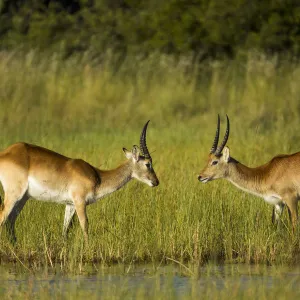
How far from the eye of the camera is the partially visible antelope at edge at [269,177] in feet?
33.5

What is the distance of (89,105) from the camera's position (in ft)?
57.2

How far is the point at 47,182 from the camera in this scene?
973cm

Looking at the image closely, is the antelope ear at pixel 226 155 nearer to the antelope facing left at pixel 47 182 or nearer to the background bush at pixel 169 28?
the antelope facing left at pixel 47 182

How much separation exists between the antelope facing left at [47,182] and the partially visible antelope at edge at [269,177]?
0.89 m

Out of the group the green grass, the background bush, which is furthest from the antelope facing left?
the background bush

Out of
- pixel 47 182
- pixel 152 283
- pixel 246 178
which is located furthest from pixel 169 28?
pixel 152 283

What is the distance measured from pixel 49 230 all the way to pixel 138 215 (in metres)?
0.93

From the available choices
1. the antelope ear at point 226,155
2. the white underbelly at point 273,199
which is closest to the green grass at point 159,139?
the white underbelly at point 273,199

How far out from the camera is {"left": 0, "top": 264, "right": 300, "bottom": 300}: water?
297 inches

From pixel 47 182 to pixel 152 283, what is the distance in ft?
6.82

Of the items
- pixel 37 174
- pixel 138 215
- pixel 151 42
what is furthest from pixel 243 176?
pixel 151 42

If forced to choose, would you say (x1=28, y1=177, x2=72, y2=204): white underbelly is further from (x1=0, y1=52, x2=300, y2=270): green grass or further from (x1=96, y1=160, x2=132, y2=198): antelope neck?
(x1=96, y1=160, x2=132, y2=198): antelope neck

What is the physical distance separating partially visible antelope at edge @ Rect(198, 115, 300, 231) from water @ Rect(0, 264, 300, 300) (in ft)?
5.12

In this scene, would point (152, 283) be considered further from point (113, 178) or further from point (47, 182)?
point (113, 178)
